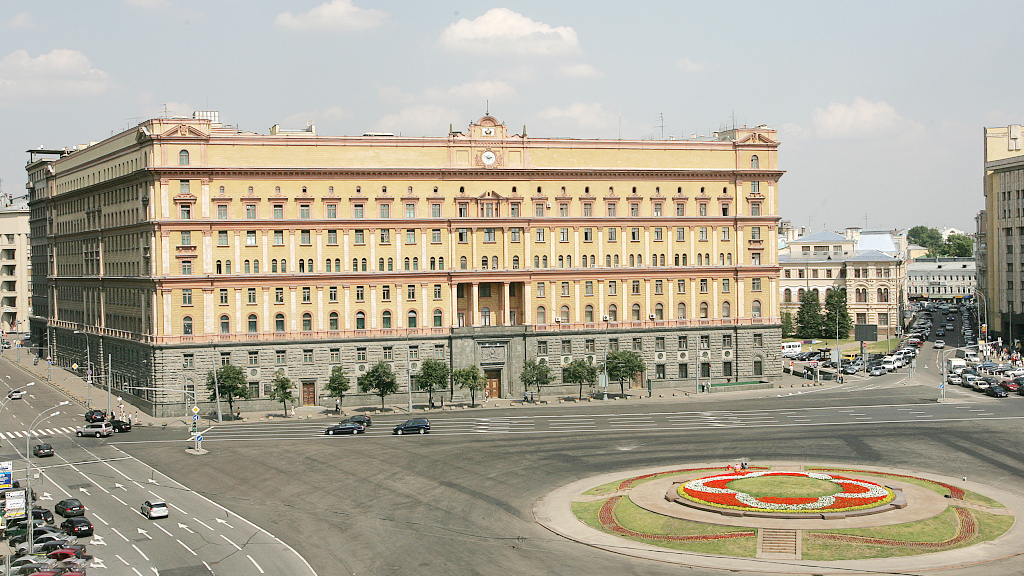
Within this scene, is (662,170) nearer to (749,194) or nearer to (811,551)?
(749,194)

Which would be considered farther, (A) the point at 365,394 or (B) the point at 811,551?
(A) the point at 365,394

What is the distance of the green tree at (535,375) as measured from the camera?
128m

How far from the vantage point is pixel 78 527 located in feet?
225

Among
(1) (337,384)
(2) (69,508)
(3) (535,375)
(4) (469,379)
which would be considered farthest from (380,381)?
(2) (69,508)

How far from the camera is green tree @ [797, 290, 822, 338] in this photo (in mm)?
197750

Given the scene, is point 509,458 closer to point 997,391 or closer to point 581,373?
point 581,373

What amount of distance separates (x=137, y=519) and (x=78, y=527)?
17.4ft

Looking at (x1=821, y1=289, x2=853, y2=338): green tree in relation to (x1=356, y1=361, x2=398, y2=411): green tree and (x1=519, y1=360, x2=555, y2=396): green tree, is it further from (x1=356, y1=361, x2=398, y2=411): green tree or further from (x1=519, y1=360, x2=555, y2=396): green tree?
(x1=356, y1=361, x2=398, y2=411): green tree

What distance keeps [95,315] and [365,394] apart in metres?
48.9

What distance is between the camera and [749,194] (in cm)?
14100

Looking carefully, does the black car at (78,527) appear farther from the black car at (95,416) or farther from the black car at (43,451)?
the black car at (95,416)

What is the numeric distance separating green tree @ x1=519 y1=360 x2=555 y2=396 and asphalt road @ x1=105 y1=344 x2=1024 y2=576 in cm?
502

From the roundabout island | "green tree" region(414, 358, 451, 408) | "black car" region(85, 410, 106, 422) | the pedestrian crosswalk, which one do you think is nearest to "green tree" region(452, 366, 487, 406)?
"green tree" region(414, 358, 451, 408)

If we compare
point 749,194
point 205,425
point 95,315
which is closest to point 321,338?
point 205,425
